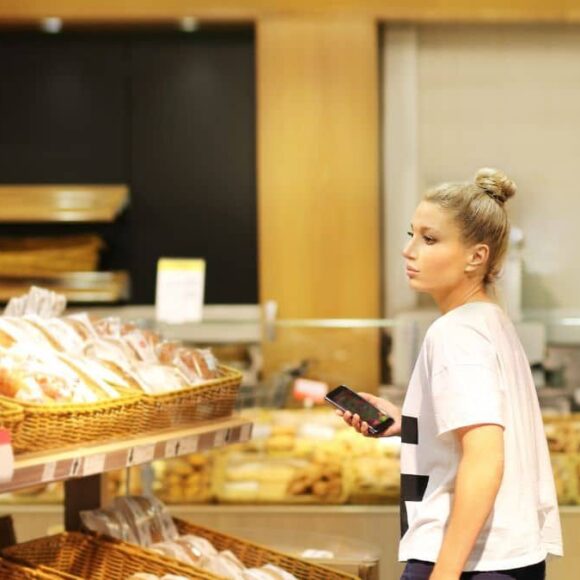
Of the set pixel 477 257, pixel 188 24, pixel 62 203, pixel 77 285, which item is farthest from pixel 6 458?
pixel 188 24

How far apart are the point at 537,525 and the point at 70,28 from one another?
3725 mm

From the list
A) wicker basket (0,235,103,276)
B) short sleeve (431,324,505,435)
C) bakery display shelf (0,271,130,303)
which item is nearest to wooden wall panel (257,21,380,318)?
bakery display shelf (0,271,130,303)

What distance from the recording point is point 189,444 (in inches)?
91.6

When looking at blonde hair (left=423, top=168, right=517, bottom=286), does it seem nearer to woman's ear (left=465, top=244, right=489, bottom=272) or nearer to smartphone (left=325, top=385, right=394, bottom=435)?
woman's ear (left=465, top=244, right=489, bottom=272)

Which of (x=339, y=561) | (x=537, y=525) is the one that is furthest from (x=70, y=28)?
(x=537, y=525)

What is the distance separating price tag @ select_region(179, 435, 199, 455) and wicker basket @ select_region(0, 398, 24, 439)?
0.44 m

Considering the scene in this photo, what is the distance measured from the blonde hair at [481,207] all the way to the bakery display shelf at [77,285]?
3.09m

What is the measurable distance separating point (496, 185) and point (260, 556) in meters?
1.09

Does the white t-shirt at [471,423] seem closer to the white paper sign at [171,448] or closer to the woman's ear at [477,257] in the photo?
the woman's ear at [477,257]

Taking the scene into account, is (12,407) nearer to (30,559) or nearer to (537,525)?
(30,559)

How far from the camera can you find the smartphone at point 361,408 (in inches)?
80.1

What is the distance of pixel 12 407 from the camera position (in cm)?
194

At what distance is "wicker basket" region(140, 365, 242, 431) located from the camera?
2.26 metres

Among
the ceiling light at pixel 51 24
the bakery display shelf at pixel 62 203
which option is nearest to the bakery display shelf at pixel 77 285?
the bakery display shelf at pixel 62 203
